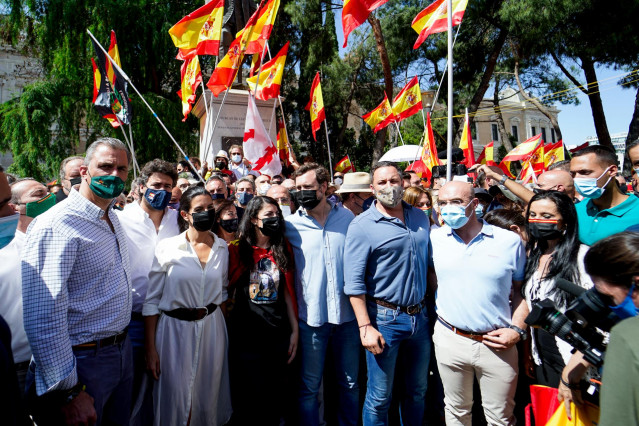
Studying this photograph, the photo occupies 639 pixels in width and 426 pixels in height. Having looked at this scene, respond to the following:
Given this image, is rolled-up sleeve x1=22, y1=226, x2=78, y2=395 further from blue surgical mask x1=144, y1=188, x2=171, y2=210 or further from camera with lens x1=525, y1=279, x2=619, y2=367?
camera with lens x1=525, y1=279, x2=619, y2=367

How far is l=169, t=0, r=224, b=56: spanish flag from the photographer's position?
6.22 m

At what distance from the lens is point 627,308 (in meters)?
1.44

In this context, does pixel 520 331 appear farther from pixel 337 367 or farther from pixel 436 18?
pixel 436 18

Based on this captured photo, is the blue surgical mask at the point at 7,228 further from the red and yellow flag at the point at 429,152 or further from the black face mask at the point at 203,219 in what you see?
the red and yellow flag at the point at 429,152

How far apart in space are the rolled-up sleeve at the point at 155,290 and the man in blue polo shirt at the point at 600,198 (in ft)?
9.37

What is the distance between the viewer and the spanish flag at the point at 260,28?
632cm

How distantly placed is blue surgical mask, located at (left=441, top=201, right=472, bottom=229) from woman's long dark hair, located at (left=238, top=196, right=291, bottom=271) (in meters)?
1.18

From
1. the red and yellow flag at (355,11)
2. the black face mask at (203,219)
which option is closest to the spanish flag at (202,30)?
the red and yellow flag at (355,11)

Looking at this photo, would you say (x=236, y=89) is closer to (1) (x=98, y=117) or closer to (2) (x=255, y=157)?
(2) (x=255, y=157)

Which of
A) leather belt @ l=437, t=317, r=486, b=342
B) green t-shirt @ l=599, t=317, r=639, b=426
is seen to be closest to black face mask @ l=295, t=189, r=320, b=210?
leather belt @ l=437, t=317, r=486, b=342

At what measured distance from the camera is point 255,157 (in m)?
6.25

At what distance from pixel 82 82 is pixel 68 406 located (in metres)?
15.2

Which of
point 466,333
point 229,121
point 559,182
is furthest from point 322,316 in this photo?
point 229,121

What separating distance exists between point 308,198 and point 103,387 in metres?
1.78
